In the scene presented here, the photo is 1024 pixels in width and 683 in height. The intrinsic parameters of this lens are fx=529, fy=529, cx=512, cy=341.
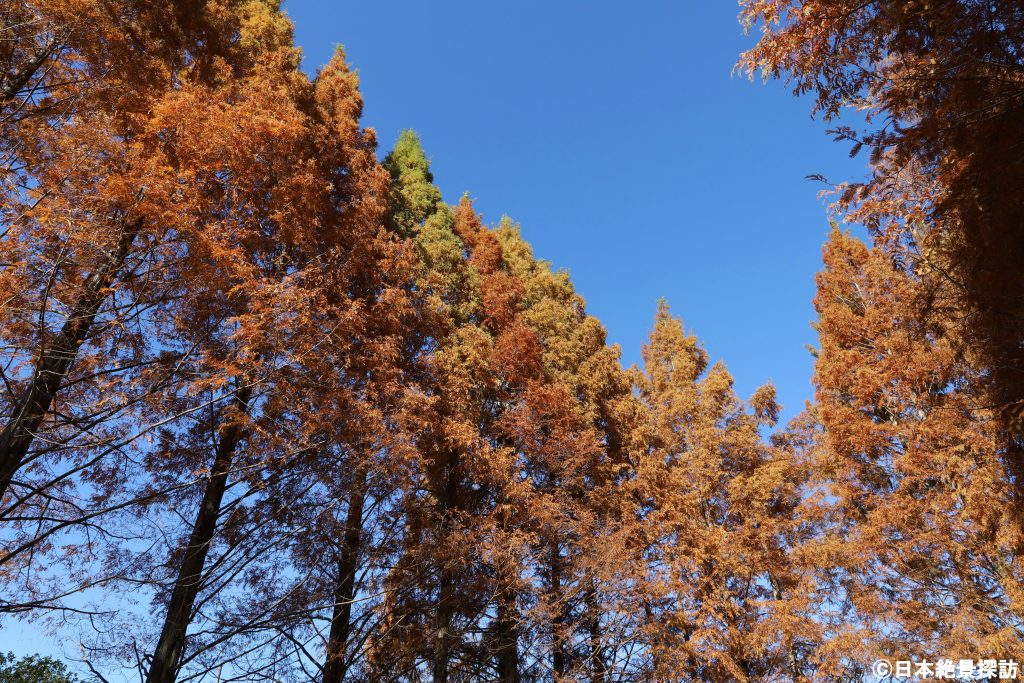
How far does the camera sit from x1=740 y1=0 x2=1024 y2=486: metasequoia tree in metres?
4.26

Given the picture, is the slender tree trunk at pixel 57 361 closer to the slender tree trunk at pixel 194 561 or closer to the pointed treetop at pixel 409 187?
the slender tree trunk at pixel 194 561

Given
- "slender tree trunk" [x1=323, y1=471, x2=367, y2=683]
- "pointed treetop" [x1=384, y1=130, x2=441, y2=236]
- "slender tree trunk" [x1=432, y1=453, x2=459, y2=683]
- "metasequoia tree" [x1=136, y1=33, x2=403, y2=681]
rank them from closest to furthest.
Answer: "metasequoia tree" [x1=136, y1=33, x2=403, y2=681], "slender tree trunk" [x1=323, y1=471, x2=367, y2=683], "slender tree trunk" [x1=432, y1=453, x2=459, y2=683], "pointed treetop" [x1=384, y1=130, x2=441, y2=236]

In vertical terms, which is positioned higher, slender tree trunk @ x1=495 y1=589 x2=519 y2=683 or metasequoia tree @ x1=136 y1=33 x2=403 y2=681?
metasequoia tree @ x1=136 y1=33 x2=403 y2=681

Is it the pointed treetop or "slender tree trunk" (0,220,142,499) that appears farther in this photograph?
the pointed treetop

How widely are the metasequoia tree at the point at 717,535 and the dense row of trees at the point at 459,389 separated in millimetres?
69

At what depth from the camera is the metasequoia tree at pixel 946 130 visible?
168 inches

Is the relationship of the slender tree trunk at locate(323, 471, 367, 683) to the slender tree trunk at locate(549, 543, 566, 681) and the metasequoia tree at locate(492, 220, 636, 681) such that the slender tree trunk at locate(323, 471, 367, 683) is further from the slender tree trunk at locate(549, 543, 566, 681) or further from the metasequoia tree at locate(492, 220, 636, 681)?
the slender tree trunk at locate(549, 543, 566, 681)

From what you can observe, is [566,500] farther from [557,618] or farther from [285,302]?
[285,302]

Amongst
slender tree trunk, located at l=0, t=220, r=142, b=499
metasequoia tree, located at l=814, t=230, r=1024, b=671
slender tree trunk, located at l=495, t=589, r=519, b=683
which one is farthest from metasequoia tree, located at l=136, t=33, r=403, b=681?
metasequoia tree, located at l=814, t=230, r=1024, b=671

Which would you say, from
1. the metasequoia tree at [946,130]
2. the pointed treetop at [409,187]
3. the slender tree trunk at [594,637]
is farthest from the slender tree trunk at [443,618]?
the metasequoia tree at [946,130]

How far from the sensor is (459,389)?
29.8ft

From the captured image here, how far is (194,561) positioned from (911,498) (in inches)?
419

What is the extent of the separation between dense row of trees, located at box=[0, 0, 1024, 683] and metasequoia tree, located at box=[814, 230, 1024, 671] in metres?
0.06

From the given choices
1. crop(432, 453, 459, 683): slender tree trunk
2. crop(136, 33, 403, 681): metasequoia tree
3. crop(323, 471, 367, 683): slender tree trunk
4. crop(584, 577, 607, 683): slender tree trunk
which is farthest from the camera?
crop(584, 577, 607, 683): slender tree trunk
